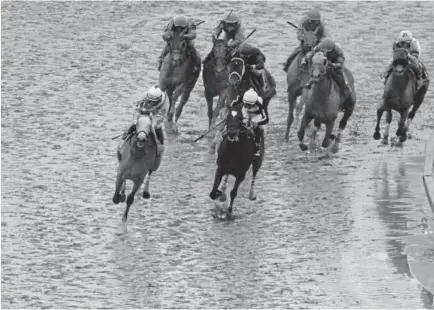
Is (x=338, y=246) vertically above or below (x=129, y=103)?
above

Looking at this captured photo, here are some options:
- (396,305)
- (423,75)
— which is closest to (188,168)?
(423,75)

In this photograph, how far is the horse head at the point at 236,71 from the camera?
103 ft

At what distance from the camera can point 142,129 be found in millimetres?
27797

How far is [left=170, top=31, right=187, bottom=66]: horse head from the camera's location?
113ft

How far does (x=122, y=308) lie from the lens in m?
24.0

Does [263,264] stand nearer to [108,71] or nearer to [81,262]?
[81,262]

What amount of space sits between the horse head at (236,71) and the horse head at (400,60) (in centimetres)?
328

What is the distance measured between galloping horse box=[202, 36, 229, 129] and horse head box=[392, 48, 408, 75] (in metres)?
3.06

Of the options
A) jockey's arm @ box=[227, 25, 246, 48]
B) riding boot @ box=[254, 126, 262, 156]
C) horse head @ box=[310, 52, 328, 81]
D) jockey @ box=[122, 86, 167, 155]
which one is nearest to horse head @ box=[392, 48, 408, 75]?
horse head @ box=[310, 52, 328, 81]

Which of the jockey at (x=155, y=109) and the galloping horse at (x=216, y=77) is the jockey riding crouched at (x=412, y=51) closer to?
the galloping horse at (x=216, y=77)

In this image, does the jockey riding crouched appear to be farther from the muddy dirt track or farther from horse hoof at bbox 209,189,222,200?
horse hoof at bbox 209,189,222,200

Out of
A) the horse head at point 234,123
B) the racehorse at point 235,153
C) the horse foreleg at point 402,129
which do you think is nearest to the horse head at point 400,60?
the horse foreleg at point 402,129

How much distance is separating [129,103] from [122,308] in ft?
49.6

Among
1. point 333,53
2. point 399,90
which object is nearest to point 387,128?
point 399,90
